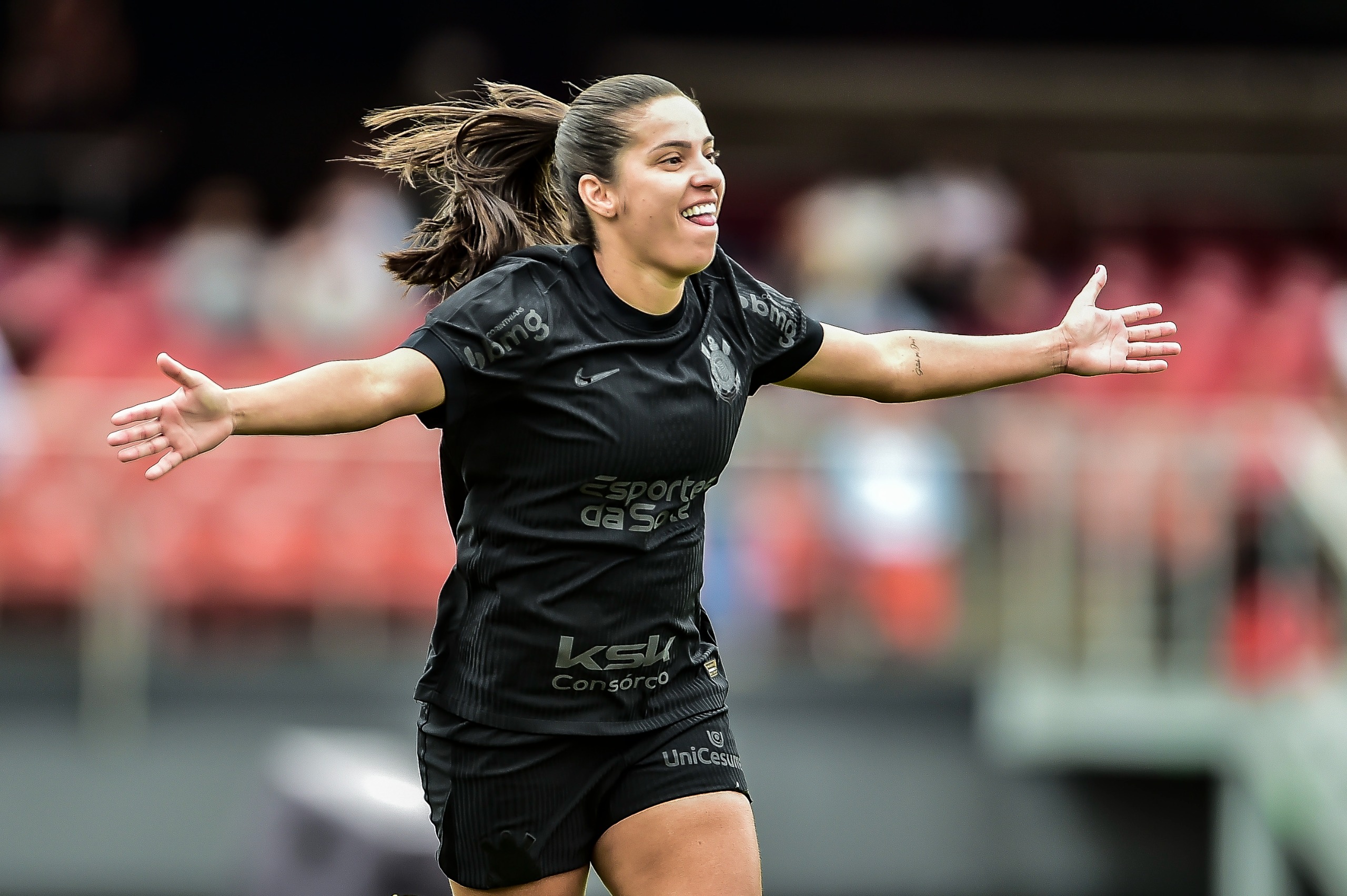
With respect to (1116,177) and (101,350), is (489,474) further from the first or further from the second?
(1116,177)

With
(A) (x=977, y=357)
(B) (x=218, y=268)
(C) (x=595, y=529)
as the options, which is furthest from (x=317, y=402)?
(B) (x=218, y=268)

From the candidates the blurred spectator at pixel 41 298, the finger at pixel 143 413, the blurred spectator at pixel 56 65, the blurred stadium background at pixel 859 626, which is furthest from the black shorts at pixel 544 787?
the blurred spectator at pixel 56 65

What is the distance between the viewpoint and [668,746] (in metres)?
3.59

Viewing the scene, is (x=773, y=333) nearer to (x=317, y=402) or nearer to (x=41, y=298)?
(x=317, y=402)

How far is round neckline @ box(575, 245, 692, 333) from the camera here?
357cm

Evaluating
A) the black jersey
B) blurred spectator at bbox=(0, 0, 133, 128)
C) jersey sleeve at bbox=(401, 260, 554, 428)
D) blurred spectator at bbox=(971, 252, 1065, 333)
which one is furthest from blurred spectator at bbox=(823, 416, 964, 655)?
blurred spectator at bbox=(0, 0, 133, 128)

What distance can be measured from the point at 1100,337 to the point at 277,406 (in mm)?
1695

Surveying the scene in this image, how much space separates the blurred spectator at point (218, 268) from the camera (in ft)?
33.2

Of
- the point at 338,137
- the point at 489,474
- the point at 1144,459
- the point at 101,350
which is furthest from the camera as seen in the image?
the point at 338,137

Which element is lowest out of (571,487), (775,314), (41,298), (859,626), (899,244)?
(859,626)

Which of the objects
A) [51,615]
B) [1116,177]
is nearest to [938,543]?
[51,615]

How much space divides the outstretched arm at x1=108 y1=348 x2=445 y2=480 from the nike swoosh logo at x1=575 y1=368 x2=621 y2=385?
0.87 ft

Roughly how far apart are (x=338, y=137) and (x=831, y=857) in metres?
7.05

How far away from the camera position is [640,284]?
359cm
